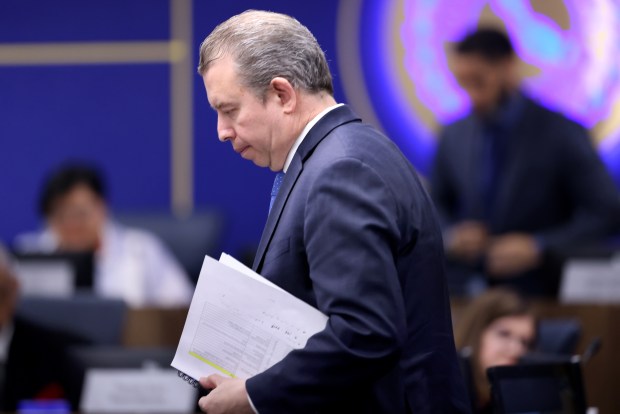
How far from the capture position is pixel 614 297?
436cm

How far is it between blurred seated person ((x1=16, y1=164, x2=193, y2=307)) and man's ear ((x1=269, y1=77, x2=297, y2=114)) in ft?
12.3

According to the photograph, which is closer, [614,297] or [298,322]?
[298,322]

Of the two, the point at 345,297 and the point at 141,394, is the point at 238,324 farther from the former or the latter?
the point at 141,394

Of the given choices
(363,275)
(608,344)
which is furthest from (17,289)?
(363,275)

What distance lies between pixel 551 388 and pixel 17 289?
8.33ft

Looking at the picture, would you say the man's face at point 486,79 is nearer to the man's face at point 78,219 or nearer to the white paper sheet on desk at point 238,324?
the man's face at point 78,219

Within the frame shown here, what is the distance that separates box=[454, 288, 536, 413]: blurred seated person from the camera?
3.46 meters

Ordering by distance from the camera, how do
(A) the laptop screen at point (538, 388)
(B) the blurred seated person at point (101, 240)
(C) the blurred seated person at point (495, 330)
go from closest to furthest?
1. (A) the laptop screen at point (538, 388)
2. (C) the blurred seated person at point (495, 330)
3. (B) the blurred seated person at point (101, 240)

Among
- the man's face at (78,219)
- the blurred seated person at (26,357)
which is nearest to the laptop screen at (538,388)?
the blurred seated person at (26,357)

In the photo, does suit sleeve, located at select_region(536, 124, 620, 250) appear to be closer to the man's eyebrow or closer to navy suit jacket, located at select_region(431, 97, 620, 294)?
navy suit jacket, located at select_region(431, 97, 620, 294)

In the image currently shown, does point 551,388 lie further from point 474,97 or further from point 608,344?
point 474,97

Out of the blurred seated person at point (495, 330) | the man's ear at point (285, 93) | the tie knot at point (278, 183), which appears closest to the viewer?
the man's ear at point (285, 93)

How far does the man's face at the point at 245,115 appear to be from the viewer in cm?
178

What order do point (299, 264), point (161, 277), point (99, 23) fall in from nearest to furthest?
point (299, 264)
point (161, 277)
point (99, 23)
